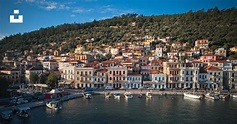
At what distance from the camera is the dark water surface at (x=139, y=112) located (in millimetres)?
16141

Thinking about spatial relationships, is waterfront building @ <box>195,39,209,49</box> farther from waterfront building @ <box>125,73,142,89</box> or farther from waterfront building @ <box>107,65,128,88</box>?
waterfront building @ <box>107,65,128,88</box>

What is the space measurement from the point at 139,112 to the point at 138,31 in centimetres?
4244

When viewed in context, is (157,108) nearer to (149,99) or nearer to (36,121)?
(149,99)

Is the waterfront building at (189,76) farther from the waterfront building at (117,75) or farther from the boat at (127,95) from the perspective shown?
the boat at (127,95)

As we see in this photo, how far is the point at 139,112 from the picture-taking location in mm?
18125

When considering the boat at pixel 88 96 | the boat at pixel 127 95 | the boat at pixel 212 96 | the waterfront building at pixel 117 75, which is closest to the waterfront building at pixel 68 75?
the waterfront building at pixel 117 75

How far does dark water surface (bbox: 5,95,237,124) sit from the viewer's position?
53.0 ft

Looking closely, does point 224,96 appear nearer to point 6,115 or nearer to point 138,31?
point 6,115

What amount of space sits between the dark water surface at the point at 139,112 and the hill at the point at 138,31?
2149cm

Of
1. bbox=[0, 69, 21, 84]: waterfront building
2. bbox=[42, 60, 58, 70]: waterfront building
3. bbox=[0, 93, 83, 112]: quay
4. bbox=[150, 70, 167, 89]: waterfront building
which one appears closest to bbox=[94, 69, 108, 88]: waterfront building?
bbox=[0, 93, 83, 112]: quay

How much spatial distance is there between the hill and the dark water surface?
846 inches

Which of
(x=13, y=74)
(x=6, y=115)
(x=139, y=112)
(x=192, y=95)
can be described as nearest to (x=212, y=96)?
(x=192, y=95)

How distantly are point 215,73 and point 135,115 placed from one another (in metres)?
14.1

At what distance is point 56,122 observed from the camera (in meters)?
15.6
